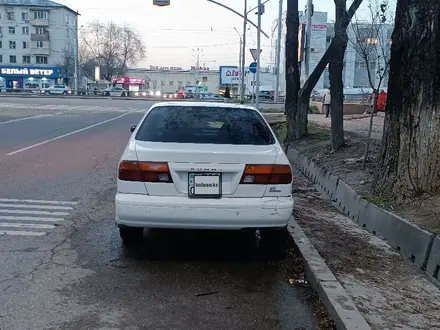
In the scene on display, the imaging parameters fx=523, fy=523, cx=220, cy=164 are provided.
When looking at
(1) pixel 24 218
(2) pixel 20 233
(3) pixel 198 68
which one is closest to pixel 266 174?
(2) pixel 20 233

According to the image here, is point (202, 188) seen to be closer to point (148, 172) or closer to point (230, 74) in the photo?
point (148, 172)

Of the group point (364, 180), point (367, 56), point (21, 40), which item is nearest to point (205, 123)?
point (364, 180)

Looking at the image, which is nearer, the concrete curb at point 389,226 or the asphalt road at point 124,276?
the asphalt road at point 124,276

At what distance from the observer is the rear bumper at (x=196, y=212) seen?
489cm

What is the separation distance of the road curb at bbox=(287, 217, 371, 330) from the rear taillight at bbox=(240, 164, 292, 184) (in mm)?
790

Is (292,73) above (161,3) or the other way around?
the other way around

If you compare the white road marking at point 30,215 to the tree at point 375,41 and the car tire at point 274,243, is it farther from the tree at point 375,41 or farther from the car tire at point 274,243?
the tree at point 375,41

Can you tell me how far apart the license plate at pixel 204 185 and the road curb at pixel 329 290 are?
3.65 feet

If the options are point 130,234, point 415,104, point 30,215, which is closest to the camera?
point 130,234

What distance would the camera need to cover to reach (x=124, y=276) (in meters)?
4.83

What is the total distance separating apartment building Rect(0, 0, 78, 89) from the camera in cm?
8506

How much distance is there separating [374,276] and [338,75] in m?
7.41

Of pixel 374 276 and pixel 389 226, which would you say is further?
pixel 389 226

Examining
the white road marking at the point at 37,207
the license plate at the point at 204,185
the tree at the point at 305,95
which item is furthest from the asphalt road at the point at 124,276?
the tree at the point at 305,95
